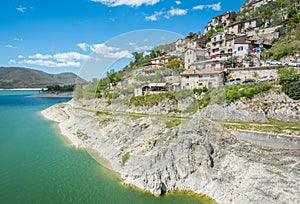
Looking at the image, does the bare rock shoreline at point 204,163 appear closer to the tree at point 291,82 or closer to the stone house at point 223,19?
the tree at point 291,82

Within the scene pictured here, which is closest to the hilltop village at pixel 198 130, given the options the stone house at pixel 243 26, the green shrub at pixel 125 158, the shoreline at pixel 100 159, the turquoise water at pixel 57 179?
the green shrub at pixel 125 158

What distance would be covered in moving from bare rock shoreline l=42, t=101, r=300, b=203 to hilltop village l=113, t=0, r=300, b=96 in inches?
139

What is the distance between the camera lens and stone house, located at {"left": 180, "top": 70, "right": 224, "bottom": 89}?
16.6 metres

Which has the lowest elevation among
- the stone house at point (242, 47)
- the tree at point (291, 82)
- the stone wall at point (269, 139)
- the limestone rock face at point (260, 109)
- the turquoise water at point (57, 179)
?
the turquoise water at point (57, 179)

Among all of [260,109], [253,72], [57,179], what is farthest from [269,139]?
[57,179]

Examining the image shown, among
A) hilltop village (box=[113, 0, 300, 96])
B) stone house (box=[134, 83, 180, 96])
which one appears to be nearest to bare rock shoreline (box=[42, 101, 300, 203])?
stone house (box=[134, 83, 180, 96])

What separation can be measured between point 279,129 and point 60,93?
98.4m

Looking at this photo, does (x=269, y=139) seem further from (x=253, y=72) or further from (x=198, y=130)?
(x=253, y=72)

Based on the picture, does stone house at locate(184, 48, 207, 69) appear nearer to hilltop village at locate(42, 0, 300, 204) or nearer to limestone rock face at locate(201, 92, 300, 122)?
hilltop village at locate(42, 0, 300, 204)

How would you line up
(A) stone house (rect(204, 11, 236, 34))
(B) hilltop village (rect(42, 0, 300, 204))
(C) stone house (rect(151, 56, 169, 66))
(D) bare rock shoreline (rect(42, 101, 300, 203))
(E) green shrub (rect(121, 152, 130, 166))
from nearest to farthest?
1. (C) stone house (rect(151, 56, 169, 66))
2. (D) bare rock shoreline (rect(42, 101, 300, 203))
3. (B) hilltop village (rect(42, 0, 300, 204))
4. (E) green shrub (rect(121, 152, 130, 166))
5. (A) stone house (rect(204, 11, 236, 34))

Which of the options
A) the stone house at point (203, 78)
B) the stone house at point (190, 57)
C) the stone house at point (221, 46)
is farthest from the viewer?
the stone house at point (221, 46)

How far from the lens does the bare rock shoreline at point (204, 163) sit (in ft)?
34.0

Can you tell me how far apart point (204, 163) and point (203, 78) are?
988 centimetres

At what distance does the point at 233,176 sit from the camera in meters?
11.6
